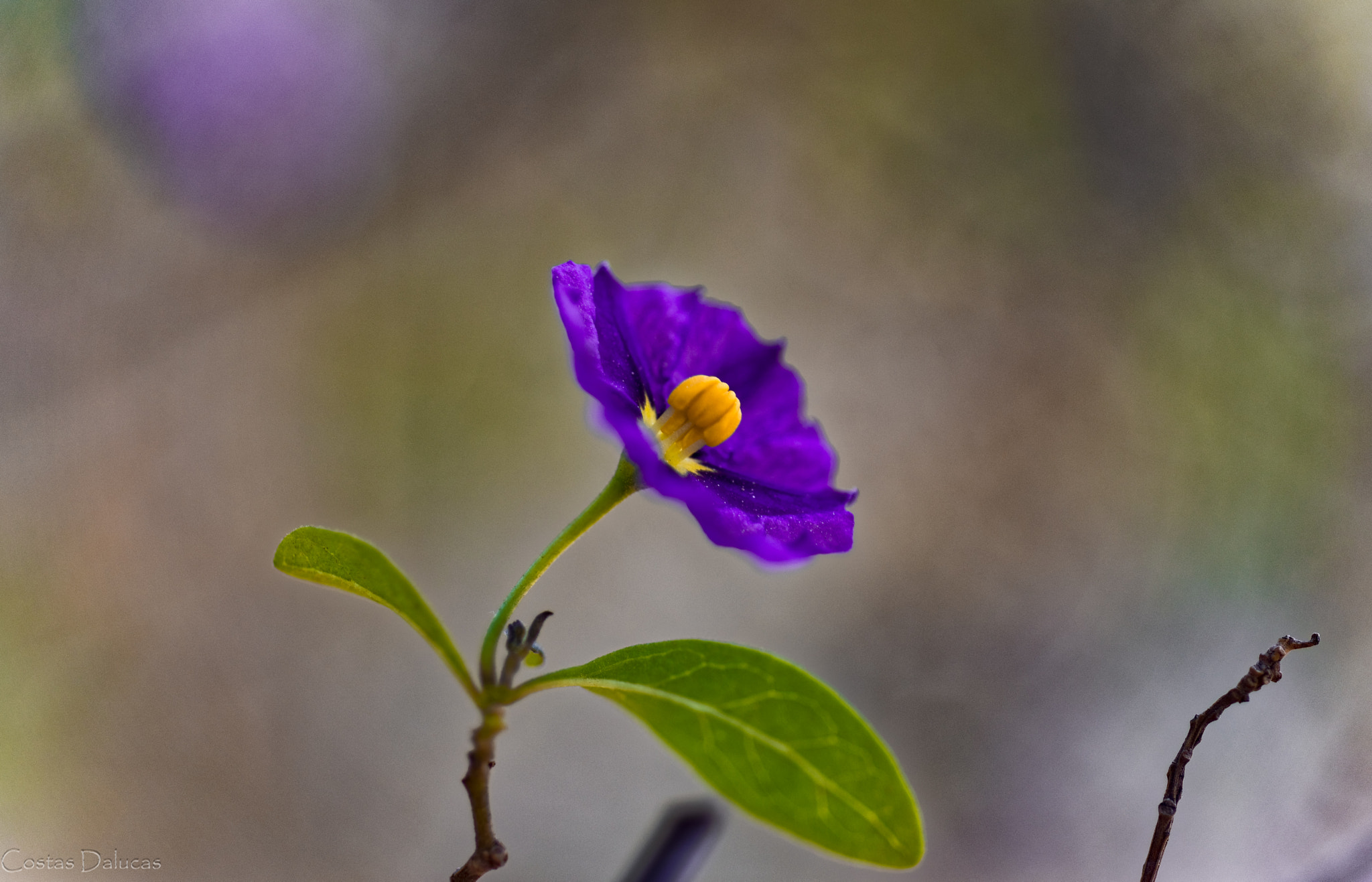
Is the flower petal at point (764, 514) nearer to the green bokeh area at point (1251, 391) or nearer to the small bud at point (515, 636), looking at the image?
the small bud at point (515, 636)

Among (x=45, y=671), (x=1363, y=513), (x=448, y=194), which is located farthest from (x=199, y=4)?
(x=1363, y=513)

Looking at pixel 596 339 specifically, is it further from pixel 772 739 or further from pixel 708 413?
pixel 772 739

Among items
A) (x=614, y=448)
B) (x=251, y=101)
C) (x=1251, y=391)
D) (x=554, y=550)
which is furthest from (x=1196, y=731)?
(x=251, y=101)

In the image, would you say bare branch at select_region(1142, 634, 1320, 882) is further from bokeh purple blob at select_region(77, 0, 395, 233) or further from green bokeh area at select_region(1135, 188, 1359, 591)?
bokeh purple blob at select_region(77, 0, 395, 233)


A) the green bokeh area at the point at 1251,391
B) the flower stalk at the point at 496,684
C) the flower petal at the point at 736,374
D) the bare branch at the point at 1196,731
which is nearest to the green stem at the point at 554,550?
the flower stalk at the point at 496,684

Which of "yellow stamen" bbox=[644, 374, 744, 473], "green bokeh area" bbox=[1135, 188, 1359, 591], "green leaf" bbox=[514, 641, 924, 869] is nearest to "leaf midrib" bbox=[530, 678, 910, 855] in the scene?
"green leaf" bbox=[514, 641, 924, 869]
